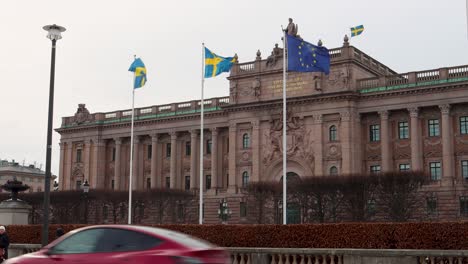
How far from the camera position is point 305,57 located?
1716 inches

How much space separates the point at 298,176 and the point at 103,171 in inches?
1383

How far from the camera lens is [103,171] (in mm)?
98750

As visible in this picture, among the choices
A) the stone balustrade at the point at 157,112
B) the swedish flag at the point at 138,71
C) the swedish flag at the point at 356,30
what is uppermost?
the swedish flag at the point at 356,30

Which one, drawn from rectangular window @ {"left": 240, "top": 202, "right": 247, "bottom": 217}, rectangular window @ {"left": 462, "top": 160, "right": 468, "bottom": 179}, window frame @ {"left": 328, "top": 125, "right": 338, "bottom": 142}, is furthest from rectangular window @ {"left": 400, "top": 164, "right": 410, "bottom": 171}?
rectangular window @ {"left": 240, "top": 202, "right": 247, "bottom": 217}

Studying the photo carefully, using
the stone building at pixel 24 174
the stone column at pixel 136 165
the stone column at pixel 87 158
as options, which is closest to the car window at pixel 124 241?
the stone column at pixel 136 165

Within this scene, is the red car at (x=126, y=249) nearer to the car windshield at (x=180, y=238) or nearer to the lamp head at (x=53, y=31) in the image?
the car windshield at (x=180, y=238)

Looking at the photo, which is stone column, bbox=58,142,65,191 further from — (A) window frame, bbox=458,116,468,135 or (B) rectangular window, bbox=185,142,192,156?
(A) window frame, bbox=458,116,468,135

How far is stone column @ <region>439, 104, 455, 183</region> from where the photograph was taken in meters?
68.2

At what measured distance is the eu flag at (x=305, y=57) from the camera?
141 ft

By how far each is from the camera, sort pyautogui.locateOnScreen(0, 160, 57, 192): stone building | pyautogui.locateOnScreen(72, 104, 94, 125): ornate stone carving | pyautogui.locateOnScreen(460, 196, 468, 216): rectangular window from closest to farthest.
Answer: pyautogui.locateOnScreen(460, 196, 468, 216): rectangular window → pyautogui.locateOnScreen(72, 104, 94, 125): ornate stone carving → pyautogui.locateOnScreen(0, 160, 57, 192): stone building

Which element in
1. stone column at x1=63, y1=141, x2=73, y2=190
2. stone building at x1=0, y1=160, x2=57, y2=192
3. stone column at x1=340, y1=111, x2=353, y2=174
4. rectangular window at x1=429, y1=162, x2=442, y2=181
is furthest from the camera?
stone building at x1=0, y1=160, x2=57, y2=192

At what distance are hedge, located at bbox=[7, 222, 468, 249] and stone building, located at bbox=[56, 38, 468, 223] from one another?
44904mm

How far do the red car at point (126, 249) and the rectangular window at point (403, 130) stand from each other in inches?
2441

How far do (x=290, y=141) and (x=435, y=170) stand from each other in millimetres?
16738
